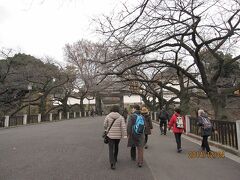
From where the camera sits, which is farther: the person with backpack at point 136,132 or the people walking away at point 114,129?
the person with backpack at point 136,132

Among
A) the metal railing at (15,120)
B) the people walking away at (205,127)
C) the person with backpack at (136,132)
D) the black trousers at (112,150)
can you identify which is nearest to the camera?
the black trousers at (112,150)

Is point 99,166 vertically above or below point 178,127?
below

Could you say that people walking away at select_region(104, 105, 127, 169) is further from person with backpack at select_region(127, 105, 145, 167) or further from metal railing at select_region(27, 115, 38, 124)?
metal railing at select_region(27, 115, 38, 124)

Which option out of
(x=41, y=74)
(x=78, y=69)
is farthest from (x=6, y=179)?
(x=78, y=69)

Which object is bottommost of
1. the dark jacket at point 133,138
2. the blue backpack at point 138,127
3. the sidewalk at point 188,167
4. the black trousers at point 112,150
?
the sidewalk at point 188,167

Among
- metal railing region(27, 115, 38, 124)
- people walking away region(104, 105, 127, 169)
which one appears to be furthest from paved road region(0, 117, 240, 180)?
metal railing region(27, 115, 38, 124)

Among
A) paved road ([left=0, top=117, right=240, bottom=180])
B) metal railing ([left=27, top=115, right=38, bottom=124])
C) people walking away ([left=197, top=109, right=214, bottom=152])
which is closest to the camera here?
paved road ([left=0, top=117, right=240, bottom=180])


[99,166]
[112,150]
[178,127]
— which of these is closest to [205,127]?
[178,127]

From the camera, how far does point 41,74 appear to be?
3256 cm

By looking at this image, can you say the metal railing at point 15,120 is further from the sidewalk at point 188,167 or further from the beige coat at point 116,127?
the beige coat at point 116,127

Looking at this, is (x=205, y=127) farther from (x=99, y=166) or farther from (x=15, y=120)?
(x=15, y=120)

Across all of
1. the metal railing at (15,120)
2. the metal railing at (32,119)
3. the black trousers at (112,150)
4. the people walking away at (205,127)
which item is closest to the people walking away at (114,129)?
the black trousers at (112,150)

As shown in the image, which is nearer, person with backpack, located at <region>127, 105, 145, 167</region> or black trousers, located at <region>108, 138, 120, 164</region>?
black trousers, located at <region>108, 138, 120, 164</region>

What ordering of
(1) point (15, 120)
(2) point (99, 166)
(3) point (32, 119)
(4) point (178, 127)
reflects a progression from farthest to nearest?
(3) point (32, 119) → (1) point (15, 120) → (4) point (178, 127) → (2) point (99, 166)
